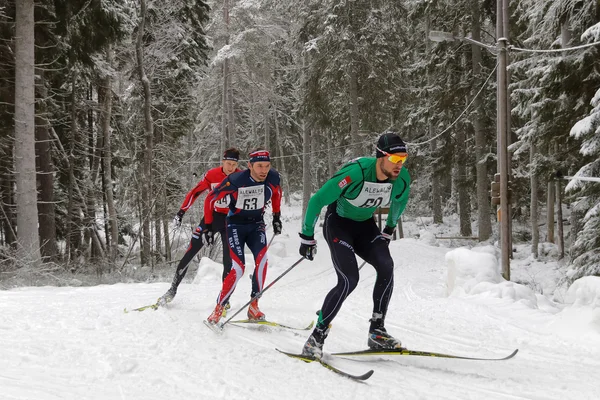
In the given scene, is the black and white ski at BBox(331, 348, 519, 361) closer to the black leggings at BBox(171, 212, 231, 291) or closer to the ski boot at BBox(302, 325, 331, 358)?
the ski boot at BBox(302, 325, 331, 358)

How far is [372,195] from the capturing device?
179 inches

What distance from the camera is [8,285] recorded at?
317 inches

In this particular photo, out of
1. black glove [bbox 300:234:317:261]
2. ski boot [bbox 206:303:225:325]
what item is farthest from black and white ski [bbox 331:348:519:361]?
ski boot [bbox 206:303:225:325]

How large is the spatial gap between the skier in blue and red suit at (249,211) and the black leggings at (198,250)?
14.2 inches

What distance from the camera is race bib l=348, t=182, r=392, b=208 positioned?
4.49 metres

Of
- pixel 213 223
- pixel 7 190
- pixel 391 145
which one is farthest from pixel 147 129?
pixel 391 145

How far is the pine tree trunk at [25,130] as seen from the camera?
9.90 metres

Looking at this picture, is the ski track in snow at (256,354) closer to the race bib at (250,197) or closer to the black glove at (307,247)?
the black glove at (307,247)

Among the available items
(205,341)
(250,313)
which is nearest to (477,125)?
(250,313)

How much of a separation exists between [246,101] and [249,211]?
81.9 feet

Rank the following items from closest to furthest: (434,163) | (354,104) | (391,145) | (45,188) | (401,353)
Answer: (391,145) → (401,353) → (45,188) → (354,104) → (434,163)

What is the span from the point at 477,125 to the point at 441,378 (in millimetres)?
17283

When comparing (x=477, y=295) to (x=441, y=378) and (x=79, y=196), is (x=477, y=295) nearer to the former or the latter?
(x=441, y=378)

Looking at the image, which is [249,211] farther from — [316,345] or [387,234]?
[316,345]
